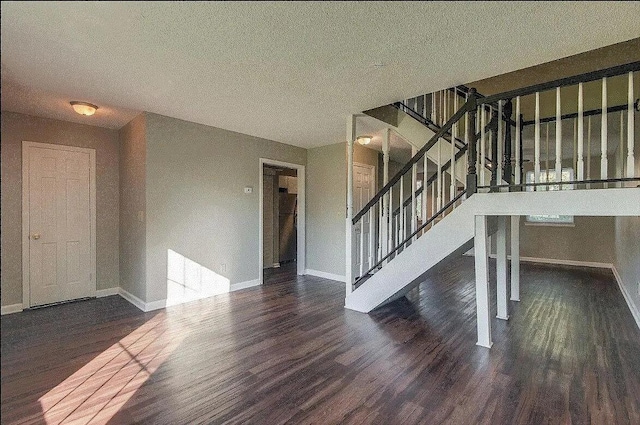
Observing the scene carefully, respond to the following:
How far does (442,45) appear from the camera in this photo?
217cm

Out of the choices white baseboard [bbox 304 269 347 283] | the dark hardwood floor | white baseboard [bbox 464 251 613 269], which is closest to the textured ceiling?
the dark hardwood floor

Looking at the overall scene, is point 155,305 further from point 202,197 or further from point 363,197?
point 363,197

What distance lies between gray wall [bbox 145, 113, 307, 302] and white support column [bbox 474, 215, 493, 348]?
131 inches

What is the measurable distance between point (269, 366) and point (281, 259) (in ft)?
15.1

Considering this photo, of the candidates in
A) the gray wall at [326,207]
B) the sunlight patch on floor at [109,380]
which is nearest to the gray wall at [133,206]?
the sunlight patch on floor at [109,380]

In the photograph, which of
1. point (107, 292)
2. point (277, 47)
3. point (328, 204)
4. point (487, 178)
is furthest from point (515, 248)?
point (107, 292)

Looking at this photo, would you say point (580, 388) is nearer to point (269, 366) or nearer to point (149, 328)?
point (269, 366)

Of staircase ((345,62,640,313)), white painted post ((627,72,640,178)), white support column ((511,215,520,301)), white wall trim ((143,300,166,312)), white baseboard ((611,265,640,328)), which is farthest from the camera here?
white support column ((511,215,520,301))

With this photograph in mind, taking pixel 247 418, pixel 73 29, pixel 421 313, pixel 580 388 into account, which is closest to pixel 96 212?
pixel 73 29

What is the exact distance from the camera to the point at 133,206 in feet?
13.1

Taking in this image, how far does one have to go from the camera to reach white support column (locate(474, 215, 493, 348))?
2762 mm

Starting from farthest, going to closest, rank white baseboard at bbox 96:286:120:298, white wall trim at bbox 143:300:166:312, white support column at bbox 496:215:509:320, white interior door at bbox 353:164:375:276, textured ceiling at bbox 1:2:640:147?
white interior door at bbox 353:164:375:276
white baseboard at bbox 96:286:120:298
white wall trim at bbox 143:300:166:312
white support column at bbox 496:215:509:320
textured ceiling at bbox 1:2:640:147

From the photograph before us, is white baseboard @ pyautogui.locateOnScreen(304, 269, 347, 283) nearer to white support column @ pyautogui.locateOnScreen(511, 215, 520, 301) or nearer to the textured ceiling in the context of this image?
white support column @ pyautogui.locateOnScreen(511, 215, 520, 301)

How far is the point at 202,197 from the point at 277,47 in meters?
2.65
